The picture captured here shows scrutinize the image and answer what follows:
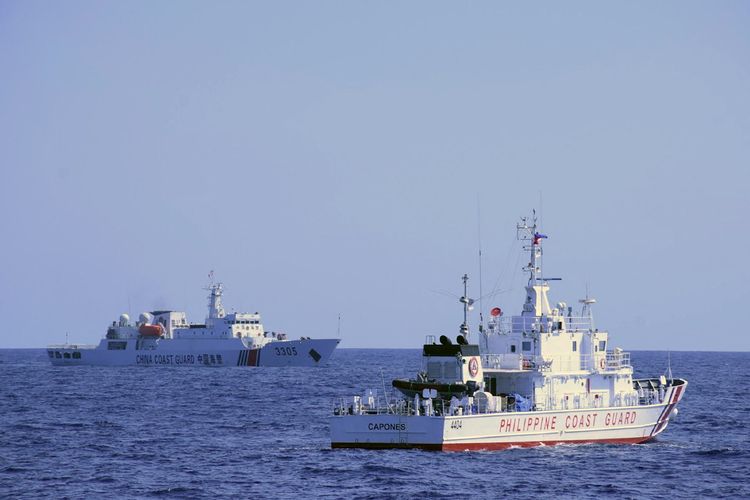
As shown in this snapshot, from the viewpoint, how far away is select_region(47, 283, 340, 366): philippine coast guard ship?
128m

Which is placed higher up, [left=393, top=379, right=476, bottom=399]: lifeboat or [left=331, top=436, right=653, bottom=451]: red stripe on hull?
[left=393, top=379, right=476, bottom=399]: lifeboat

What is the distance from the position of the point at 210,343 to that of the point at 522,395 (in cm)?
8729

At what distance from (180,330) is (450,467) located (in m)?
97.3

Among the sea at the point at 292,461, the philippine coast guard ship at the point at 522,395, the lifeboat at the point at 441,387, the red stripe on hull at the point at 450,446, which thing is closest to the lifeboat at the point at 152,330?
the sea at the point at 292,461

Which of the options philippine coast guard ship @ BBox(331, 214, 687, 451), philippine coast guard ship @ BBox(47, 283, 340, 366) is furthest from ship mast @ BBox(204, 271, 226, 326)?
philippine coast guard ship @ BBox(331, 214, 687, 451)

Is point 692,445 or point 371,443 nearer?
point 371,443

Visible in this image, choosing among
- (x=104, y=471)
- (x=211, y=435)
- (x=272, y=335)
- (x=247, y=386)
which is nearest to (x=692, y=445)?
(x=211, y=435)

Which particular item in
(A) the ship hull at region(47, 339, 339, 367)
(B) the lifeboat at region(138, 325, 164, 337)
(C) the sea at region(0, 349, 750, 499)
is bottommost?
(C) the sea at region(0, 349, 750, 499)

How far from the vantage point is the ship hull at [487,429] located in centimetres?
4053

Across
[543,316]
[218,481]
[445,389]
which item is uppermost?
[543,316]

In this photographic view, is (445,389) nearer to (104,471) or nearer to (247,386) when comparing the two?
(104,471)

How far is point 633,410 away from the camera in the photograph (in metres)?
47.0

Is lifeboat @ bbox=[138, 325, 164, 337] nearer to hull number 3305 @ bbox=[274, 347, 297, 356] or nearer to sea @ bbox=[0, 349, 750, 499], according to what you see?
hull number 3305 @ bbox=[274, 347, 297, 356]

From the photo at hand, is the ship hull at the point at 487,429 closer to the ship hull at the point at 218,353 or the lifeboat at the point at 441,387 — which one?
the lifeboat at the point at 441,387
